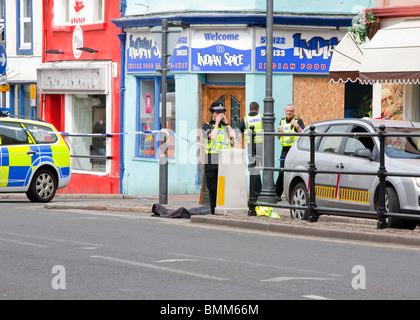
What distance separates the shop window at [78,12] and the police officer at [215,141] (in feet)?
39.9

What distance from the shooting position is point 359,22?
2067cm

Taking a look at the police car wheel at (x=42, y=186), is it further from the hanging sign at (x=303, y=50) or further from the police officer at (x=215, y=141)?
the hanging sign at (x=303, y=50)

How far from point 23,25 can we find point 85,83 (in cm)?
518

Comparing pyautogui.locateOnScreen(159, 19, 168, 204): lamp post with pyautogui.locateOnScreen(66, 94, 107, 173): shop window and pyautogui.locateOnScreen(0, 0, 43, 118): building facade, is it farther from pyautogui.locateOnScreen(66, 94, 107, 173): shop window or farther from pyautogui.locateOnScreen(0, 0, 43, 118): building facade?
pyautogui.locateOnScreen(0, 0, 43, 118): building facade

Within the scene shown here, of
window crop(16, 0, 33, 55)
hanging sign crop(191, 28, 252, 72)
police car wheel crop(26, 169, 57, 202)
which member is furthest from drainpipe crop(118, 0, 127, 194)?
window crop(16, 0, 33, 55)

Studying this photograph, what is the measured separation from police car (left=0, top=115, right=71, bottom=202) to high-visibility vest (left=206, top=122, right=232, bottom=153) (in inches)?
217

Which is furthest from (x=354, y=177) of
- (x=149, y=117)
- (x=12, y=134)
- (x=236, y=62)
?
(x=149, y=117)

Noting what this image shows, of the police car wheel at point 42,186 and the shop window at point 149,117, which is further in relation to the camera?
the shop window at point 149,117

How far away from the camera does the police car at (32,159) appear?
62.5 feet

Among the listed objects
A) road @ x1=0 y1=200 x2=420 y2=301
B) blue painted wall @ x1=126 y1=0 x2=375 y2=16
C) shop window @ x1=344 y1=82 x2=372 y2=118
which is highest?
blue painted wall @ x1=126 y1=0 x2=375 y2=16

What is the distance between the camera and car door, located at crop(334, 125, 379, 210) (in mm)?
13414

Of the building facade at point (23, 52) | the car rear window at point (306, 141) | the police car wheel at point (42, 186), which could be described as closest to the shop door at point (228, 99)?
the police car wheel at point (42, 186)
